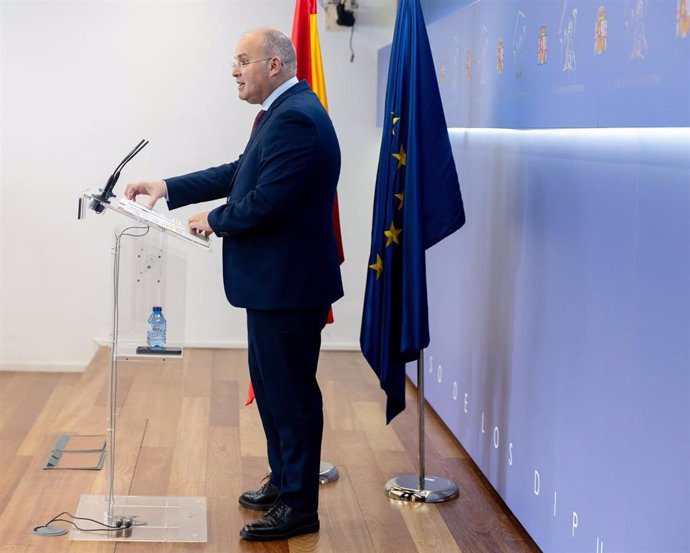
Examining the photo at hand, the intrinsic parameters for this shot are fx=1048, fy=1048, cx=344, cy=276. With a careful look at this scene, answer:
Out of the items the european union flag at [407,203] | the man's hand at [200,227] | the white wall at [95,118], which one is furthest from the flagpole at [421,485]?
the white wall at [95,118]

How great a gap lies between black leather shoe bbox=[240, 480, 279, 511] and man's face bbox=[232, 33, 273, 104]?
1357mm

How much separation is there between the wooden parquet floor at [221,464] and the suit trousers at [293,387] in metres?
0.20

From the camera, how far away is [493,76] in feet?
12.5

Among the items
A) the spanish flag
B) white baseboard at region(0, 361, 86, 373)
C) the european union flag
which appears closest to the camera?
the european union flag

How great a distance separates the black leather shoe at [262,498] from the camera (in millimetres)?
3645

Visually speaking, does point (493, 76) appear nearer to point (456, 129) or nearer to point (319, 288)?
point (456, 129)

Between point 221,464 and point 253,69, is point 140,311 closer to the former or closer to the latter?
point 253,69

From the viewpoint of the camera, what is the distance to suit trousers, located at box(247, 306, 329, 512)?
10.7ft

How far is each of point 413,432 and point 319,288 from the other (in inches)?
63.7

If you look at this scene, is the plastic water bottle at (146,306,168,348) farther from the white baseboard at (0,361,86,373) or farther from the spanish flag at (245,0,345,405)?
the white baseboard at (0,361,86,373)

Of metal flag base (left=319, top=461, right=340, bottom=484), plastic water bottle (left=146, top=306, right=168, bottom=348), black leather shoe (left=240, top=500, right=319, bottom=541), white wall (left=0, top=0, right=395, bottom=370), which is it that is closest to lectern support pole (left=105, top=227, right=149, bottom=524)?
plastic water bottle (left=146, top=306, right=168, bottom=348)

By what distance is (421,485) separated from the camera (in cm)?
384

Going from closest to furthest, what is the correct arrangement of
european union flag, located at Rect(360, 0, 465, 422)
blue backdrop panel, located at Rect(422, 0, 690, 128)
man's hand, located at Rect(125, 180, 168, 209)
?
1. blue backdrop panel, located at Rect(422, 0, 690, 128)
2. man's hand, located at Rect(125, 180, 168, 209)
3. european union flag, located at Rect(360, 0, 465, 422)

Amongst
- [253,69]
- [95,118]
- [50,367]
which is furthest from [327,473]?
[95,118]
